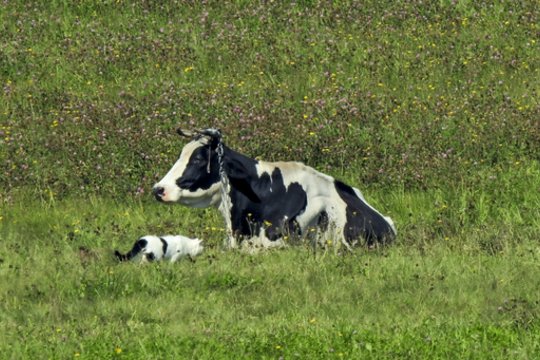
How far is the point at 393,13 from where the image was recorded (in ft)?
81.6

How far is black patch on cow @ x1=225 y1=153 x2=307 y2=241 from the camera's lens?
14656 mm

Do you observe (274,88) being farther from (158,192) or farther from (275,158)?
(158,192)

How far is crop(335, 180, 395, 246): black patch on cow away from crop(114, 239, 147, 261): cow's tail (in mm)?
2289

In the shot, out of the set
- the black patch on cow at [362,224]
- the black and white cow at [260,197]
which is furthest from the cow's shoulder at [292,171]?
the black patch on cow at [362,224]

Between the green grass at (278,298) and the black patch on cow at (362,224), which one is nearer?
the green grass at (278,298)

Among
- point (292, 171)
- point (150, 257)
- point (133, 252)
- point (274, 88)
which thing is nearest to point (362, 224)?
point (292, 171)

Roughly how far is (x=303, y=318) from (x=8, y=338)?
2.33 metres

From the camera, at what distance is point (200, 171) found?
583 inches

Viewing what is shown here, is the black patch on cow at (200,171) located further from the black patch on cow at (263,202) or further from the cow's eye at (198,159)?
the black patch on cow at (263,202)

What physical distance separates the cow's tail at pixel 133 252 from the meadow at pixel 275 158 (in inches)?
7.5

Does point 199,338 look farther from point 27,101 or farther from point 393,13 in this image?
point 393,13

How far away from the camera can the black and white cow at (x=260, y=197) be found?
48.2 ft

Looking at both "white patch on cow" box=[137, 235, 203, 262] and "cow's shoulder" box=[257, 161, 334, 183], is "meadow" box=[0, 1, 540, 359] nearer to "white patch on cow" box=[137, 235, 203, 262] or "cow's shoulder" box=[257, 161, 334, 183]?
"white patch on cow" box=[137, 235, 203, 262]

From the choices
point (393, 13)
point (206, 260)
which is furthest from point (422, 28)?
point (206, 260)
